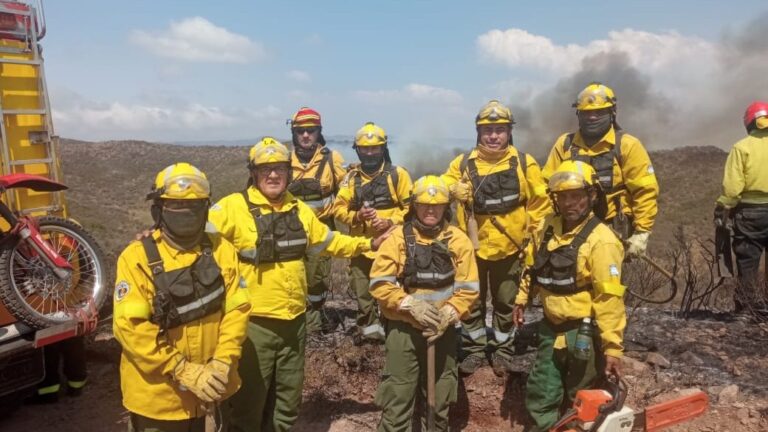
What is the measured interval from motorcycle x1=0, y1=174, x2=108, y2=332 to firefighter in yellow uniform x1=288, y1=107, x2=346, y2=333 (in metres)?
2.24

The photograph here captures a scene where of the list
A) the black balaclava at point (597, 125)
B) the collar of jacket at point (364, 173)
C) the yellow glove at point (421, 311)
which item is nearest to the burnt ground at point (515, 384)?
the yellow glove at point (421, 311)

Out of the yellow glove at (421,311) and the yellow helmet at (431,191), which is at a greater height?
the yellow helmet at (431,191)

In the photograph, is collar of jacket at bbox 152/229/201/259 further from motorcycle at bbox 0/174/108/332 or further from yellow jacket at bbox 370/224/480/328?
motorcycle at bbox 0/174/108/332

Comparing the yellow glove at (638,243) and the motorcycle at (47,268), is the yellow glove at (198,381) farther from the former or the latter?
the yellow glove at (638,243)

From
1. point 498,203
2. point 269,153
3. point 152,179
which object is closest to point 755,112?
point 498,203

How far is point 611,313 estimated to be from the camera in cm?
372

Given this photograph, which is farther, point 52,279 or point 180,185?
point 52,279

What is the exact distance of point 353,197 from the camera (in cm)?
599

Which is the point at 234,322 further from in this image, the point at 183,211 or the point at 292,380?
the point at 292,380

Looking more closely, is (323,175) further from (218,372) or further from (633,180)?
(218,372)

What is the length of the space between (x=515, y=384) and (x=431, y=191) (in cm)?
243

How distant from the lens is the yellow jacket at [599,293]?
3.69 m

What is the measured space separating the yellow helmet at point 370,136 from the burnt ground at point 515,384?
7.61ft

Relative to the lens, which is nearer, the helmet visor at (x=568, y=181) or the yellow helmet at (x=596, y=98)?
the helmet visor at (x=568, y=181)
